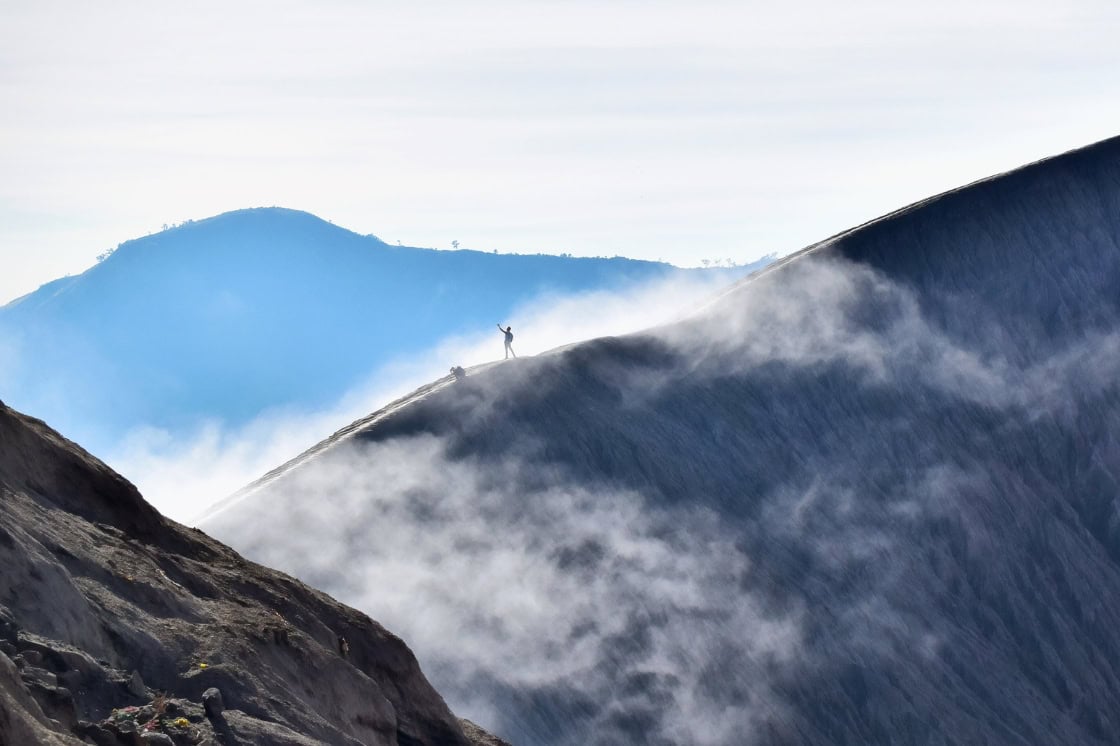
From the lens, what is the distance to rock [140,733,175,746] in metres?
14.0

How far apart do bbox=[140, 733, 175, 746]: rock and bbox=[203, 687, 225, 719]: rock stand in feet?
4.10

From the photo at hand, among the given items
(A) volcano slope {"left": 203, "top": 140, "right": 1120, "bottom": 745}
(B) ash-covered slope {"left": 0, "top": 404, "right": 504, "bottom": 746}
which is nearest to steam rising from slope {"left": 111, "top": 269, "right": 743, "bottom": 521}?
(A) volcano slope {"left": 203, "top": 140, "right": 1120, "bottom": 745}

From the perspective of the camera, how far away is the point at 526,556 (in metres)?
50.0

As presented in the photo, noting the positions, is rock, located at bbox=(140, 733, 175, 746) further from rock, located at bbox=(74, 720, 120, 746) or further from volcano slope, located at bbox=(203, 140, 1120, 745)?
volcano slope, located at bbox=(203, 140, 1120, 745)

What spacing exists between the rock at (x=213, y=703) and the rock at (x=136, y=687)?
645 millimetres

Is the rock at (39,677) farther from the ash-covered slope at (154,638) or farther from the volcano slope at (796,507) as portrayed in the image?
the volcano slope at (796,507)

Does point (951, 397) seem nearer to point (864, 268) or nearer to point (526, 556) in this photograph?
point (864, 268)

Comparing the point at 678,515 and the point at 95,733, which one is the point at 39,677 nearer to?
the point at 95,733

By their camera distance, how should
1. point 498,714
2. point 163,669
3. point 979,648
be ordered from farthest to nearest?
point 979,648
point 498,714
point 163,669

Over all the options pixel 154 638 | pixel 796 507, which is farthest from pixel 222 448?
pixel 154 638

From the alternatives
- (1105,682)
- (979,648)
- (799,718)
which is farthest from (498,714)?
(1105,682)

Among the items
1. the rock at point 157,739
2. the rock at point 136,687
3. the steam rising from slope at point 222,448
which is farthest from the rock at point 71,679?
the steam rising from slope at point 222,448

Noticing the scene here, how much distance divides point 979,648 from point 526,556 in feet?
60.3

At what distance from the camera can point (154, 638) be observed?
16.2 metres
